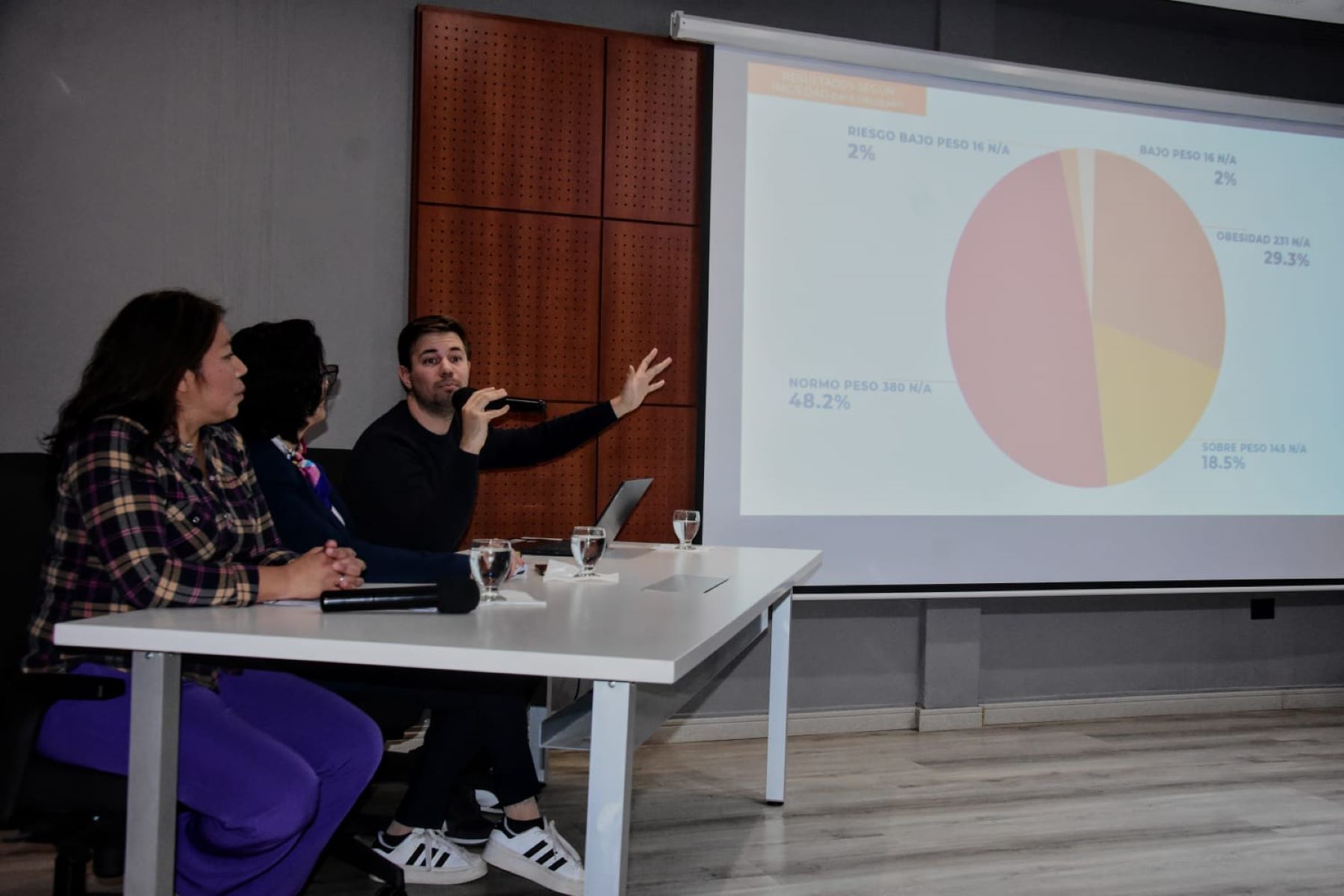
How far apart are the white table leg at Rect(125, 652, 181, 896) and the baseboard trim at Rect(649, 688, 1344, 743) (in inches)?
95.2

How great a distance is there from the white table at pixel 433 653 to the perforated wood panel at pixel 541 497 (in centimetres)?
187

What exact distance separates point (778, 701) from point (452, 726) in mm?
1146

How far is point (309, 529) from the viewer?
2125mm

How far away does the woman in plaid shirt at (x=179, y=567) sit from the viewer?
66.1 inches

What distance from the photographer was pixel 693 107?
3.87 metres

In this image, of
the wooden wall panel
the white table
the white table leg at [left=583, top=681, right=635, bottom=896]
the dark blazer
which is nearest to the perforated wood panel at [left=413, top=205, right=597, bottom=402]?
the wooden wall panel

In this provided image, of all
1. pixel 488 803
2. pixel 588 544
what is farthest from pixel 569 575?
pixel 488 803

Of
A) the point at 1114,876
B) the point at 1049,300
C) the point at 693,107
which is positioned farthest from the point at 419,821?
the point at 1049,300

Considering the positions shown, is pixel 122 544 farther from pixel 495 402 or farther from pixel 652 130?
pixel 652 130

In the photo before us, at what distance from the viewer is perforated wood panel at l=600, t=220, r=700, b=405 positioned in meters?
3.81

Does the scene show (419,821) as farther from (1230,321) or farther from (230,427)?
(1230,321)

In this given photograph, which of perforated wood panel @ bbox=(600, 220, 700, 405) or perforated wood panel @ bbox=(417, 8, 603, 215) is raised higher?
perforated wood panel @ bbox=(417, 8, 603, 215)

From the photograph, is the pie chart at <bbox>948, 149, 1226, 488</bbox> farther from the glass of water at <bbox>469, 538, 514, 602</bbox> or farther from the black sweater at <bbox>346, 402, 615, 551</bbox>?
the glass of water at <bbox>469, 538, 514, 602</bbox>

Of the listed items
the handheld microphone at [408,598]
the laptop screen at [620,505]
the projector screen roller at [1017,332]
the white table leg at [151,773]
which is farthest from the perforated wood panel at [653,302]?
the white table leg at [151,773]
